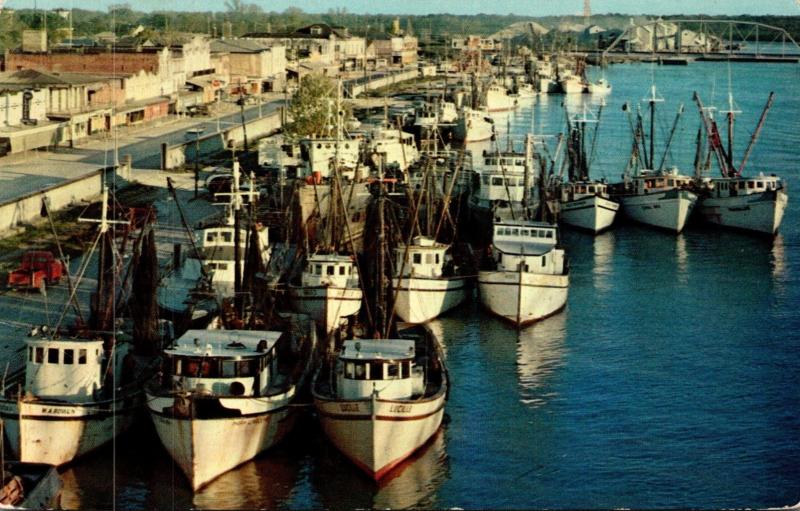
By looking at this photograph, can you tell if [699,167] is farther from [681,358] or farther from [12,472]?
[12,472]

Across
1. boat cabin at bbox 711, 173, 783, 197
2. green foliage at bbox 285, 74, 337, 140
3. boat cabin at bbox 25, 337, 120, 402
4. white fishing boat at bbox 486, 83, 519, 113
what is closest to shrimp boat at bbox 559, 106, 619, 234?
boat cabin at bbox 711, 173, 783, 197

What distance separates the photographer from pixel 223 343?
36.4ft

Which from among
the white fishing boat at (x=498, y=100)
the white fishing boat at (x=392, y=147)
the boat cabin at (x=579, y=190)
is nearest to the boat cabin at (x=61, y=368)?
the boat cabin at (x=579, y=190)

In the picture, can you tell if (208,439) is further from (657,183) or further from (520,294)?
(657,183)

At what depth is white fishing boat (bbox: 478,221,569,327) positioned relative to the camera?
1598cm

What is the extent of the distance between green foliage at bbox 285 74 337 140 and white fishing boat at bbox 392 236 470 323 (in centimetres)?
996

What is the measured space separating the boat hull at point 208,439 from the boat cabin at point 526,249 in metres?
6.00

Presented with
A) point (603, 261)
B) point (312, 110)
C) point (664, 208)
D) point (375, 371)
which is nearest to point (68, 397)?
point (375, 371)

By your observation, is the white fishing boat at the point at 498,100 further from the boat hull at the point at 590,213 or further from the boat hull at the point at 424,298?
the boat hull at the point at 424,298

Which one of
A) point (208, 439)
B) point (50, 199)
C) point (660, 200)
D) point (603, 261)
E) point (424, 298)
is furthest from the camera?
point (660, 200)

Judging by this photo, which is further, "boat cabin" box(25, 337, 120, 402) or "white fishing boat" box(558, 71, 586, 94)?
"white fishing boat" box(558, 71, 586, 94)

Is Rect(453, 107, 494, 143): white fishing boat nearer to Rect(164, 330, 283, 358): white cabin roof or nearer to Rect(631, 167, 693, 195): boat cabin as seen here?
Rect(631, 167, 693, 195): boat cabin

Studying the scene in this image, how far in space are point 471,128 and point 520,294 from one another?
2052cm

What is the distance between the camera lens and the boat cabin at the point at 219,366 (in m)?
10.6
